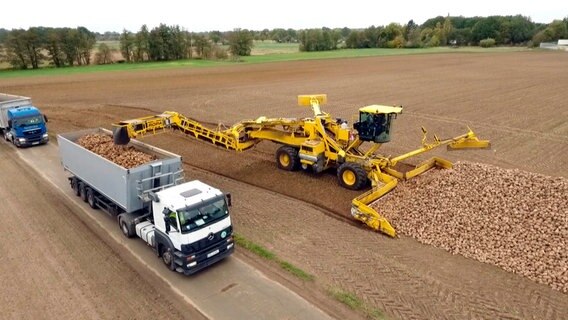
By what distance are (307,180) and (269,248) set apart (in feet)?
18.6

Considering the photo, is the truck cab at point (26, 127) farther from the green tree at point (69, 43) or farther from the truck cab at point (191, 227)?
the green tree at point (69, 43)

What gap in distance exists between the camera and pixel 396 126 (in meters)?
27.1

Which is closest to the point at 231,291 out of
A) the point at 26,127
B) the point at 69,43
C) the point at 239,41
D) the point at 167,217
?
the point at 167,217

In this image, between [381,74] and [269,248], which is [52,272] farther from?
[381,74]

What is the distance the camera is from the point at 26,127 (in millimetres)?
22406

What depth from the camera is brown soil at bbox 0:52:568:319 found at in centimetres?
991

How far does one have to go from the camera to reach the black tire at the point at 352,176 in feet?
50.6

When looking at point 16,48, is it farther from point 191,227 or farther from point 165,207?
point 191,227

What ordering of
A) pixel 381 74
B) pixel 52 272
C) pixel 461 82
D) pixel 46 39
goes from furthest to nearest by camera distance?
pixel 46 39 → pixel 381 74 → pixel 461 82 → pixel 52 272

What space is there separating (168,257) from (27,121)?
17.2 m

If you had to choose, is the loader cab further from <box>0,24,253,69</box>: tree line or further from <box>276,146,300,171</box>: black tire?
<box>0,24,253,69</box>: tree line

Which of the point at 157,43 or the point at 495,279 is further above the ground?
the point at 157,43

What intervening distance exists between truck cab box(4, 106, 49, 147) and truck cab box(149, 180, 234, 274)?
16.1m

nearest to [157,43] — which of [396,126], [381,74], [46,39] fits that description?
[46,39]
